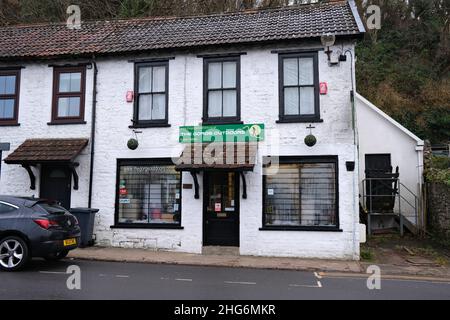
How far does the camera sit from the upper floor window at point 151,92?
42.1 ft

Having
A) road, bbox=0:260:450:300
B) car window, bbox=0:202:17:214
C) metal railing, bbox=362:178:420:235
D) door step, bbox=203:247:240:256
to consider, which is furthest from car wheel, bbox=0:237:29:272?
metal railing, bbox=362:178:420:235

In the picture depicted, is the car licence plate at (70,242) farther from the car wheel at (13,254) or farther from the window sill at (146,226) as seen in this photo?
the window sill at (146,226)

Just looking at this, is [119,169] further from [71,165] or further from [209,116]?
[209,116]

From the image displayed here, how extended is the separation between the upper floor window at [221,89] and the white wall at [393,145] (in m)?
7.28

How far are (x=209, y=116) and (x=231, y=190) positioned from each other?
2302 millimetres

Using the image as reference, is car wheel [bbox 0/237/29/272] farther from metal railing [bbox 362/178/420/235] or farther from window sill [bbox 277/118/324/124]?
metal railing [bbox 362/178/420/235]

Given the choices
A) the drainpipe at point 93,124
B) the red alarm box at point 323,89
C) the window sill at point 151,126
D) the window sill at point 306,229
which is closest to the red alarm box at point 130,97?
the window sill at point 151,126

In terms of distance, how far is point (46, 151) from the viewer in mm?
12516

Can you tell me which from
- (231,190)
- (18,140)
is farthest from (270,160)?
(18,140)

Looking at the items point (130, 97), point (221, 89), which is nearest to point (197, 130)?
point (221, 89)

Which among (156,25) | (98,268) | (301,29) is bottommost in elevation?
(98,268)

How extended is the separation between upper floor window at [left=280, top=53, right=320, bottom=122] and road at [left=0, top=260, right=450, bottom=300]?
462cm

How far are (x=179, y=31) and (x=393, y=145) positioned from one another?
32.7ft

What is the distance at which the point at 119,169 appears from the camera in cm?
1284
